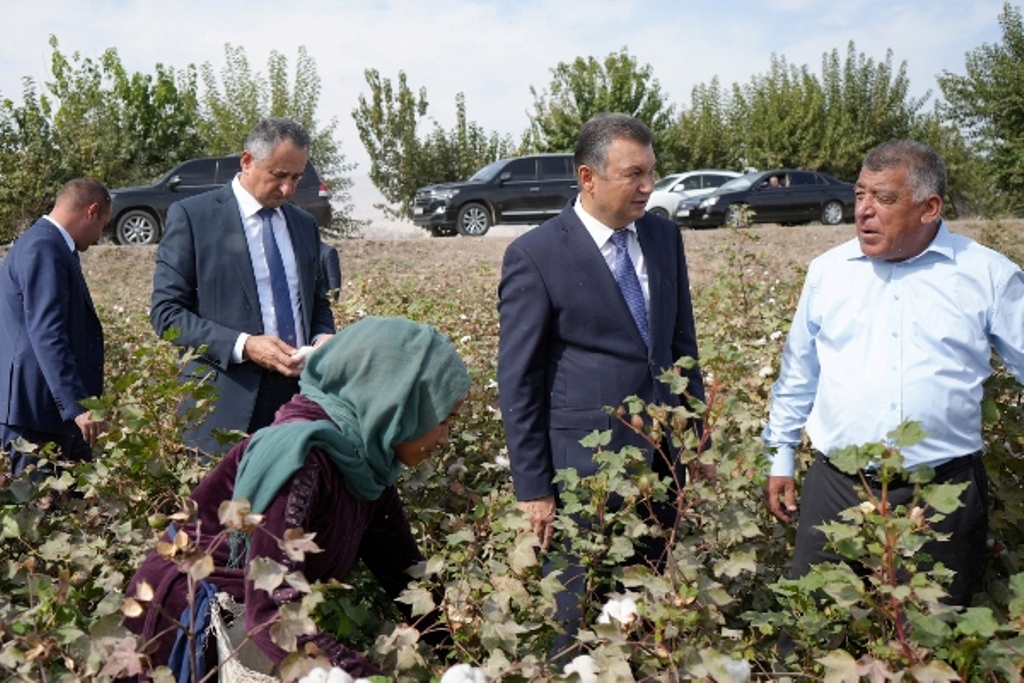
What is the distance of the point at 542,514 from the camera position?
299cm

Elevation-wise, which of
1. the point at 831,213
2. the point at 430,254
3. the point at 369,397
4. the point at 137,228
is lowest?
the point at 831,213

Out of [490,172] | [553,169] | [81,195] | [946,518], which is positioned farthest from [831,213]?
[946,518]

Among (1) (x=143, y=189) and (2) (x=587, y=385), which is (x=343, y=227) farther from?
(2) (x=587, y=385)

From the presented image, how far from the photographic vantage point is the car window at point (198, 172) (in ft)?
63.0

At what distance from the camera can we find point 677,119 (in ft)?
137

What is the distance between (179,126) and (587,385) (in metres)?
31.1

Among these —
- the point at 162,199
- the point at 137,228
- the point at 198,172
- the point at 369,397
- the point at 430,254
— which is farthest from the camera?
the point at 198,172

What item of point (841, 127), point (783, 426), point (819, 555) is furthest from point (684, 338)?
point (841, 127)

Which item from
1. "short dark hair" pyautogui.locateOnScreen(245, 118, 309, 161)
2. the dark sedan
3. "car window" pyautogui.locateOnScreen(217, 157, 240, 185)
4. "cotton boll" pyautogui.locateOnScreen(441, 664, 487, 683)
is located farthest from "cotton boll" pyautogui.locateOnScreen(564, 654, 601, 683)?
the dark sedan

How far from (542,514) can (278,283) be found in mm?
1327

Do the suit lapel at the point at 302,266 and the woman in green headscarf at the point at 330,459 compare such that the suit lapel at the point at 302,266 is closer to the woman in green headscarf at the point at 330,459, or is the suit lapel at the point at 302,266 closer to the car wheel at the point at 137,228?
the woman in green headscarf at the point at 330,459

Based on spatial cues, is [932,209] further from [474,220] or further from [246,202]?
[474,220]

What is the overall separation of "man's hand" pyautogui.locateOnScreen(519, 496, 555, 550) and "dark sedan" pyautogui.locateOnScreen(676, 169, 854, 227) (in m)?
19.1

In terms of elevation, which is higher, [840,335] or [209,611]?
[840,335]
